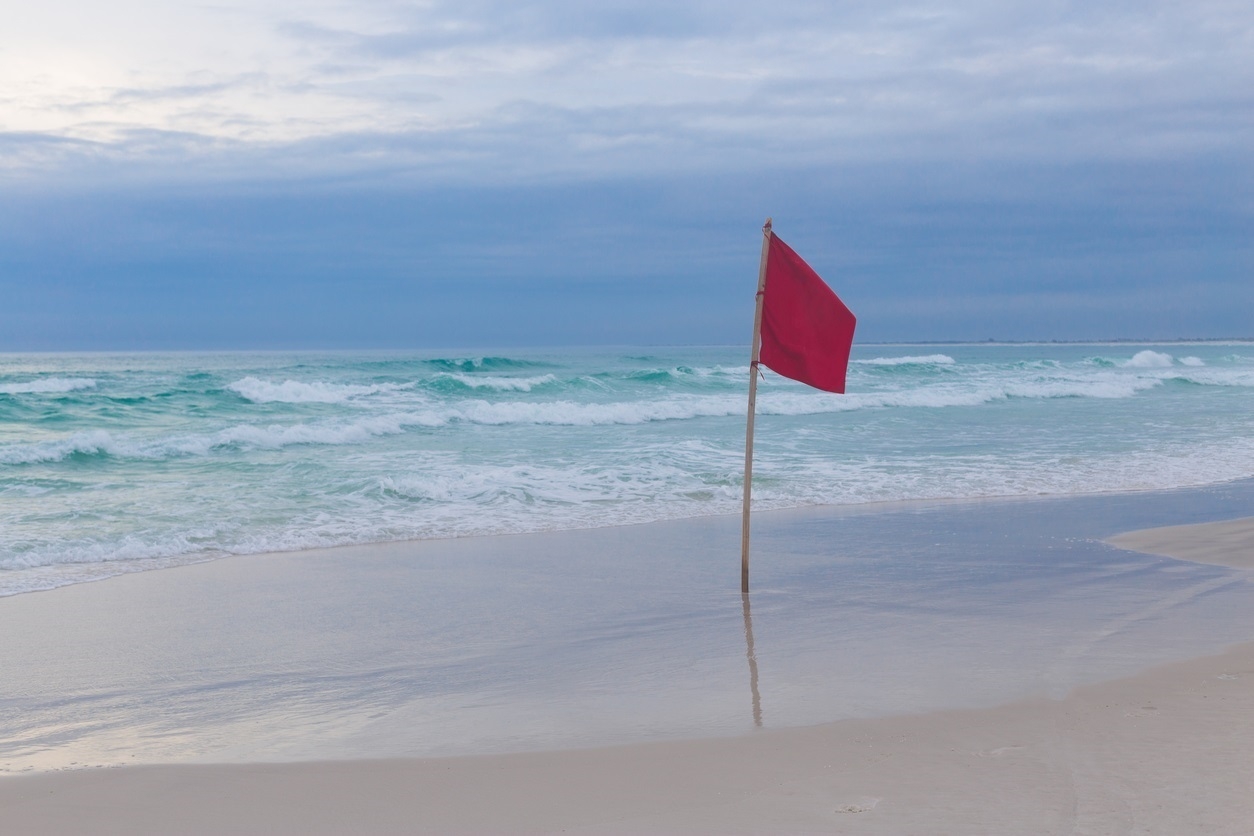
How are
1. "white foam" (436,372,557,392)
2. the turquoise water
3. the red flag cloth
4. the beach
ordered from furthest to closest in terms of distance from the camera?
"white foam" (436,372,557,392) → the turquoise water → the red flag cloth → the beach

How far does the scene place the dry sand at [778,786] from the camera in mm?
3363

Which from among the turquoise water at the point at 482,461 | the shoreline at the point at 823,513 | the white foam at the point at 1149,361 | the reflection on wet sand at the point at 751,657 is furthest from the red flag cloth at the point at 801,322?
the white foam at the point at 1149,361

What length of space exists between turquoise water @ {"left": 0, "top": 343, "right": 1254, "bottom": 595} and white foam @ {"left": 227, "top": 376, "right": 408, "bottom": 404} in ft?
0.56

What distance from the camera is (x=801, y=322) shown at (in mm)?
6777

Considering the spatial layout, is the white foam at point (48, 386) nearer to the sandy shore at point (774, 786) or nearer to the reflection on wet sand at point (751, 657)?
the reflection on wet sand at point (751, 657)

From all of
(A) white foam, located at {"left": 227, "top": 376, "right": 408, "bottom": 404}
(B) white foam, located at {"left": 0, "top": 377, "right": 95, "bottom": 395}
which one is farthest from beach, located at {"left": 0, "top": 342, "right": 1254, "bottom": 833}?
(B) white foam, located at {"left": 0, "top": 377, "right": 95, "bottom": 395}

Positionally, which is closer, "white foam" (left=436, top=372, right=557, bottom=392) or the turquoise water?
the turquoise water

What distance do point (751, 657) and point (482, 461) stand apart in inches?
420

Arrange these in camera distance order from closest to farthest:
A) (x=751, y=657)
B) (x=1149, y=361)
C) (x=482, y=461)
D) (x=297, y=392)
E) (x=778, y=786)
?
(x=778, y=786) < (x=751, y=657) < (x=482, y=461) < (x=297, y=392) < (x=1149, y=361)

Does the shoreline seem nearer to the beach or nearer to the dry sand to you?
the beach

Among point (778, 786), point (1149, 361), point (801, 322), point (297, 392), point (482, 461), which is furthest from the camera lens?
point (1149, 361)

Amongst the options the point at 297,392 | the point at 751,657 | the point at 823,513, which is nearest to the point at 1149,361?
the point at 297,392

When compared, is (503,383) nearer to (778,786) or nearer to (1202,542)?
(1202,542)

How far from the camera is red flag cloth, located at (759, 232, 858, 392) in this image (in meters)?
6.71
